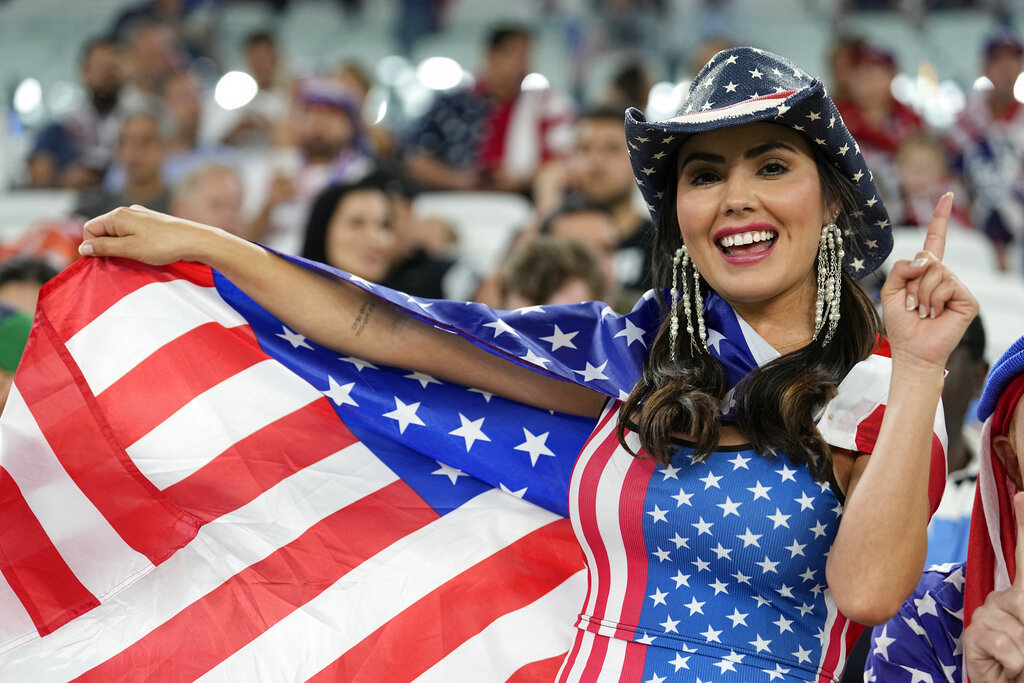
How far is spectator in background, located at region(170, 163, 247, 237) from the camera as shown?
20.4ft

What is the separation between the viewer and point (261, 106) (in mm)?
8516

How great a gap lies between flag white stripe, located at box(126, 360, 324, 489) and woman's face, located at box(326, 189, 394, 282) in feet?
8.51

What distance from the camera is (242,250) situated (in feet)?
8.23

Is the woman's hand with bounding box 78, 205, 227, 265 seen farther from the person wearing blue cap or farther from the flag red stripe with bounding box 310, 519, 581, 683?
the person wearing blue cap

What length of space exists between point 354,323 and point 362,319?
0.02 metres

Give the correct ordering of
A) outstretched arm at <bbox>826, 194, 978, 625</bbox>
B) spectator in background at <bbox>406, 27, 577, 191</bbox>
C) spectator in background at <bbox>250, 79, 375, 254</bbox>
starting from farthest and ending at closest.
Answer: spectator in background at <bbox>406, 27, 577, 191</bbox>
spectator in background at <bbox>250, 79, 375, 254</bbox>
outstretched arm at <bbox>826, 194, 978, 625</bbox>

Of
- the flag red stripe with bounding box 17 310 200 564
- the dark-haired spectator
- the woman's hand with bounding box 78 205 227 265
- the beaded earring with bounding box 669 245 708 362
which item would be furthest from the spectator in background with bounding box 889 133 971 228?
the flag red stripe with bounding box 17 310 200 564

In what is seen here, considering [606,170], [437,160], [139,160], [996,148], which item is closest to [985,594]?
[606,170]

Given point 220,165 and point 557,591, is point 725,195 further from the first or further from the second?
point 220,165

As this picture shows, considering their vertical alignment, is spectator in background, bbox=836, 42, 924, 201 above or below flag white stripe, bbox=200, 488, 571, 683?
above

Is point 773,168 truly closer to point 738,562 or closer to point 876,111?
point 738,562

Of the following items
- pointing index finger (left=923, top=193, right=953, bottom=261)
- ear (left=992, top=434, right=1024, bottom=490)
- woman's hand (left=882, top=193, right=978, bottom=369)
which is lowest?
ear (left=992, top=434, right=1024, bottom=490)

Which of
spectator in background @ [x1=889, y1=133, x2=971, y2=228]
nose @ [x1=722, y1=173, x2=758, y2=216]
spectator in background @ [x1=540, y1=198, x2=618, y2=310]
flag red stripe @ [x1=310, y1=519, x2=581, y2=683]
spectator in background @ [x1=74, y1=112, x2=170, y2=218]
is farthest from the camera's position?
spectator in background @ [x1=74, y1=112, x2=170, y2=218]

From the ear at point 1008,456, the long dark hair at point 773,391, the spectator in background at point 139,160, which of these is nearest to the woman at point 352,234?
the spectator in background at point 139,160
